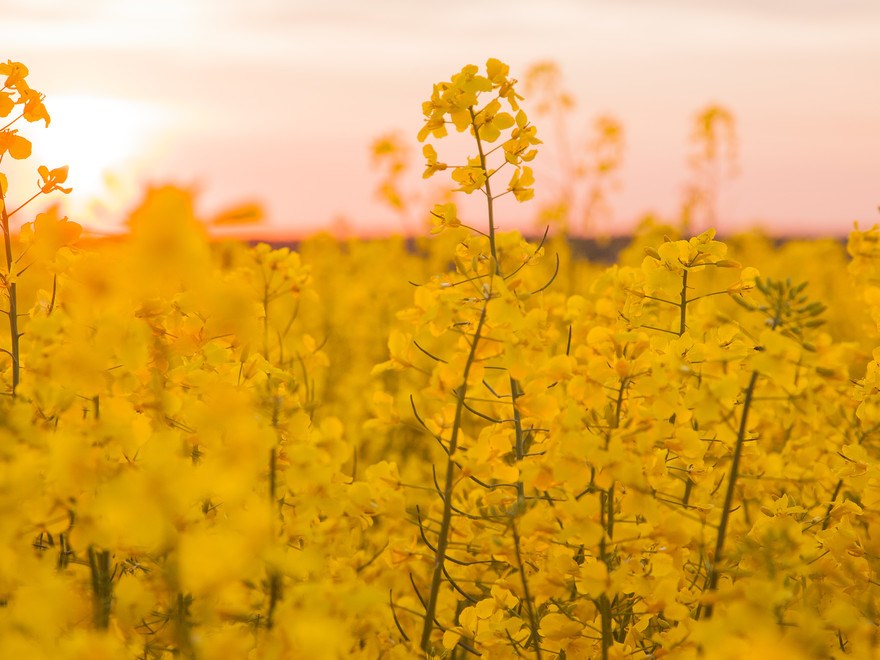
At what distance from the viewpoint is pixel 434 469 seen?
6.73ft

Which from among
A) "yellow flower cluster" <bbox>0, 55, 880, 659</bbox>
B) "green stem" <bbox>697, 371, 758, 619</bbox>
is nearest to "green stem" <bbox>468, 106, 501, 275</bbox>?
"yellow flower cluster" <bbox>0, 55, 880, 659</bbox>

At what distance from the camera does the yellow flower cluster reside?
1263mm

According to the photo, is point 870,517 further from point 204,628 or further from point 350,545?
point 204,628

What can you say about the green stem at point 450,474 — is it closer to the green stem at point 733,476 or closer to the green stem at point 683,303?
the green stem at point 733,476

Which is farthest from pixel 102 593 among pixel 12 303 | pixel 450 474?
pixel 12 303

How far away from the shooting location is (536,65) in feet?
29.5

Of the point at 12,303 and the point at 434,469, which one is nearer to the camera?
the point at 434,469

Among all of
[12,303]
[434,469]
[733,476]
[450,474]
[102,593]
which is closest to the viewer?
[733,476]

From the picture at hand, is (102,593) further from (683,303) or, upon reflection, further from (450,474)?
(683,303)

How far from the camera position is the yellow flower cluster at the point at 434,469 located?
1263mm

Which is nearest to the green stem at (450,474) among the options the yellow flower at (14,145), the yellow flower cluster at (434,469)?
the yellow flower cluster at (434,469)

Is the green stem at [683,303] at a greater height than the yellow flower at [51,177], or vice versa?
the yellow flower at [51,177]

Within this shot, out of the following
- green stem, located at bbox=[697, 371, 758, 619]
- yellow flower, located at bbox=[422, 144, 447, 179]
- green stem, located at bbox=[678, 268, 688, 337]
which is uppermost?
yellow flower, located at bbox=[422, 144, 447, 179]

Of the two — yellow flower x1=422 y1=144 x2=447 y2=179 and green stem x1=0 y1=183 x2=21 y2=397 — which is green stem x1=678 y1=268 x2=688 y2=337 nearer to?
yellow flower x1=422 y1=144 x2=447 y2=179
